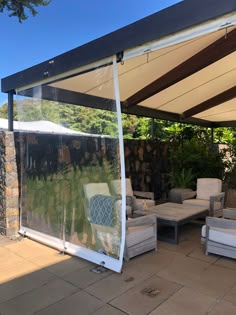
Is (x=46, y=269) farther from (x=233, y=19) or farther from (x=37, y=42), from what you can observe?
(x=37, y=42)

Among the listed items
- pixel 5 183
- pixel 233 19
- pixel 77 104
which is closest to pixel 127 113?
pixel 77 104

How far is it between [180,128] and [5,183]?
6.32 m

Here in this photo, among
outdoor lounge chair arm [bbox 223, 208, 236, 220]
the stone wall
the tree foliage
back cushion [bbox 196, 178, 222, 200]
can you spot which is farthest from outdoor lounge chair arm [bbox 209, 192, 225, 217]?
the tree foliage

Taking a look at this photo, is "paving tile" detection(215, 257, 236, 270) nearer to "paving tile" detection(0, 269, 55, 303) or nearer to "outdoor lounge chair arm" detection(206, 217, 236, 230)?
"outdoor lounge chair arm" detection(206, 217, 236, 230)

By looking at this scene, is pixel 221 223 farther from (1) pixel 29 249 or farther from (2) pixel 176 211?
(1) pixel 29 249

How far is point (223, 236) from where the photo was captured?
395 cm

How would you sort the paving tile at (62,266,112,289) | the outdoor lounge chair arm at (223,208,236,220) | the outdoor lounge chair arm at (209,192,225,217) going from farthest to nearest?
1. the outdoor lounge chair arm at (209,192,225,217)
2. the outdoor lounge chair arm at (223,208,236,220)
3. the paving tile at (62,266,112,289)

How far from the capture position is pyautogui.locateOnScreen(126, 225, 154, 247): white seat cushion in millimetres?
3938

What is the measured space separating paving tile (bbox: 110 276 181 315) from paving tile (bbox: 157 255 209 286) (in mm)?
142

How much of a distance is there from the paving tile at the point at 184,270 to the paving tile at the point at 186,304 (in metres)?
0.26

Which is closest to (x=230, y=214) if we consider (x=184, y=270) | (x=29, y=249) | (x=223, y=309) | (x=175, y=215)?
(x=175, y=215)

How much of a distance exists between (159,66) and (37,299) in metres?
3.79

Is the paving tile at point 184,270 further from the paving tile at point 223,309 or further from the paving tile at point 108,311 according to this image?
the paving tile at point 108,311

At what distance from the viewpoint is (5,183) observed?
16.8 feet
